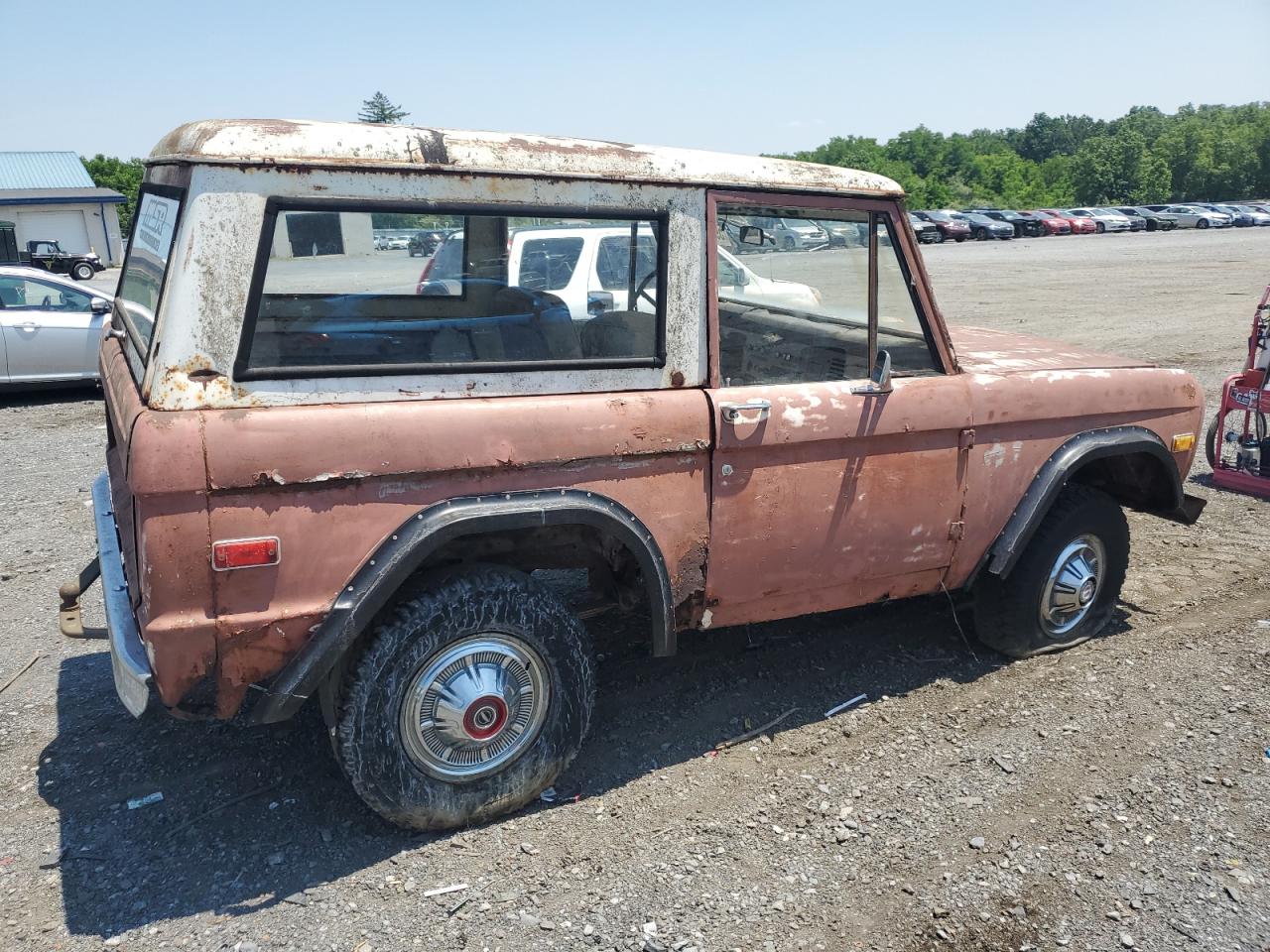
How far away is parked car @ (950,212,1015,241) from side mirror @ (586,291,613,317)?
44633mm

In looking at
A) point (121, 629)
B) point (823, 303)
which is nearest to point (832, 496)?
point (823, 303)

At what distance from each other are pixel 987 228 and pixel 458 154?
149 ft

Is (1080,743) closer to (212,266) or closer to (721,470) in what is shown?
(721,470)

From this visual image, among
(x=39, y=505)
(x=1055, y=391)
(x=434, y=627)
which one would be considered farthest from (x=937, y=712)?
(x=39, y=505)

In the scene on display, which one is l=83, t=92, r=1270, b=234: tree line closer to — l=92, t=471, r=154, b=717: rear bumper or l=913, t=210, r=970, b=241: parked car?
l=913, t=210, r=970, b=241: parked car

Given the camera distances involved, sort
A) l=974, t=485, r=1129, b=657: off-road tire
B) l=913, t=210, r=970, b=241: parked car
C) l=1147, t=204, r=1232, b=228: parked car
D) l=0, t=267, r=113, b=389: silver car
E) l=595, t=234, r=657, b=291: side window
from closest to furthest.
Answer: l=595, t=234, r=657, b=291: side window → l=974, t=485, r=1129, b=657: off-road tire → l=0, t=267, r=113, b=389: silver car → l=913, t=210, r=970, b=241: parked car → l=1147, t=204, r=1232, b=228: parked car

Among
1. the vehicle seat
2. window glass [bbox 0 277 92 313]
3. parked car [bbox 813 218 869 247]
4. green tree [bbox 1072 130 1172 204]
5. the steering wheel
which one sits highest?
green tree [bbox 1072 130 1172 204]

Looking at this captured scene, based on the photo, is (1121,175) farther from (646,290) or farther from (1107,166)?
(646,290)

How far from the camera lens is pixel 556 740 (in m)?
3.25

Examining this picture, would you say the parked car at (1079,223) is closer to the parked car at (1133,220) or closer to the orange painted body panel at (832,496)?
the parked car at (1133,220)

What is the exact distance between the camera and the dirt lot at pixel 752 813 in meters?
2.79

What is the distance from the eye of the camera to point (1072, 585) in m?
4.24

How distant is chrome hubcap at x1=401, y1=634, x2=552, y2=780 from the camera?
9.84 feet

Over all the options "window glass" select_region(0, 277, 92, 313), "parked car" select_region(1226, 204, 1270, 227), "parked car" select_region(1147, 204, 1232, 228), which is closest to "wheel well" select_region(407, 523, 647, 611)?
"window glass" select_region(0, 277, 92, 313)
